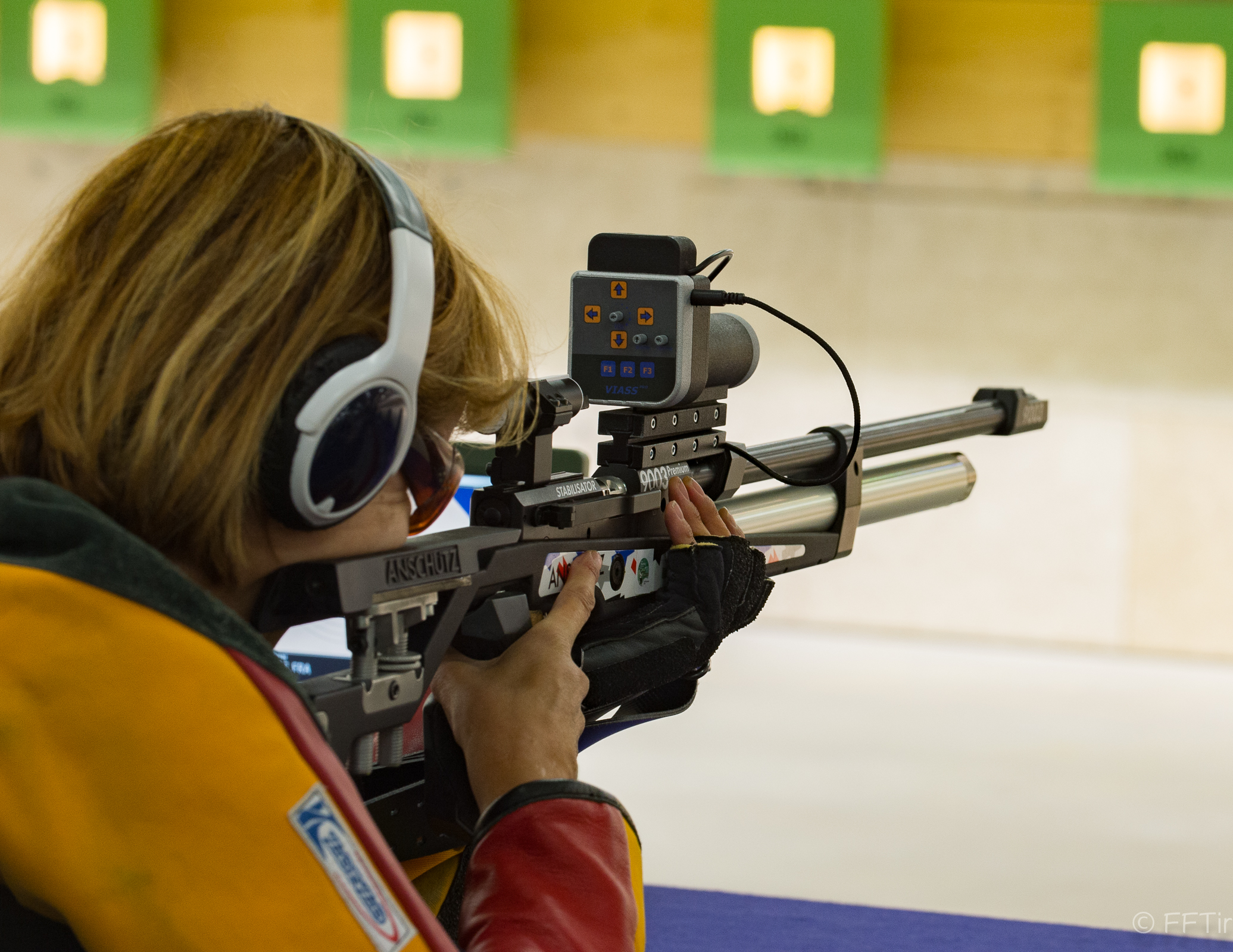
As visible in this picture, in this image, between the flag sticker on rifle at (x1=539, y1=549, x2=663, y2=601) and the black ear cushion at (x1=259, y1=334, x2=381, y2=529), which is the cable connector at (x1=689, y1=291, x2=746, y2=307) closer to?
the flag sticker on rifle at (x1=539, y1=549, x2=663, y2=601)

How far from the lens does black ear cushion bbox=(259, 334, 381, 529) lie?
578mm

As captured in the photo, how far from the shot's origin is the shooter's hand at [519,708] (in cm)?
70

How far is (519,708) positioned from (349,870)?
0.23 metres

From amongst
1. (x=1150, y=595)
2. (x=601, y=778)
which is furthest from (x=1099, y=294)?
(x=601, y=778)

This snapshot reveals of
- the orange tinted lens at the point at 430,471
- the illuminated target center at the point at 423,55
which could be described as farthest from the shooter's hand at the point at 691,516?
the illuminated target center at the point at 423,55

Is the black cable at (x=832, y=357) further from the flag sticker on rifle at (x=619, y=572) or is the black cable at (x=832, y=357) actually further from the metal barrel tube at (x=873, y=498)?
the flag sticker on rifle at (x=619, y=572)

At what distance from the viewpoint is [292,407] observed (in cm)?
58

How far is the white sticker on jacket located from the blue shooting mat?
85 cm

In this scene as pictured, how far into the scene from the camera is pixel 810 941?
1.36 meters

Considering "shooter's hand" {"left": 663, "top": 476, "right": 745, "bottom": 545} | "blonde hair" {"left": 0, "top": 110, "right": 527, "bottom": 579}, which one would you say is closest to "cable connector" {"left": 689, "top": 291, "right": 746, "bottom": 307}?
"shooter's hand" {"left": 663, "top": 476, "right": 745, "bottom": 545}

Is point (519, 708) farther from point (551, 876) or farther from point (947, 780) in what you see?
point (947, 780)

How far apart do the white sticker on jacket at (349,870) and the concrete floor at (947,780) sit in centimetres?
111

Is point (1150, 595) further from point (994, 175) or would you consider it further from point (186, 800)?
point (186, 800)

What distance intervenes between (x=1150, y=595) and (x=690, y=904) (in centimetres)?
179
